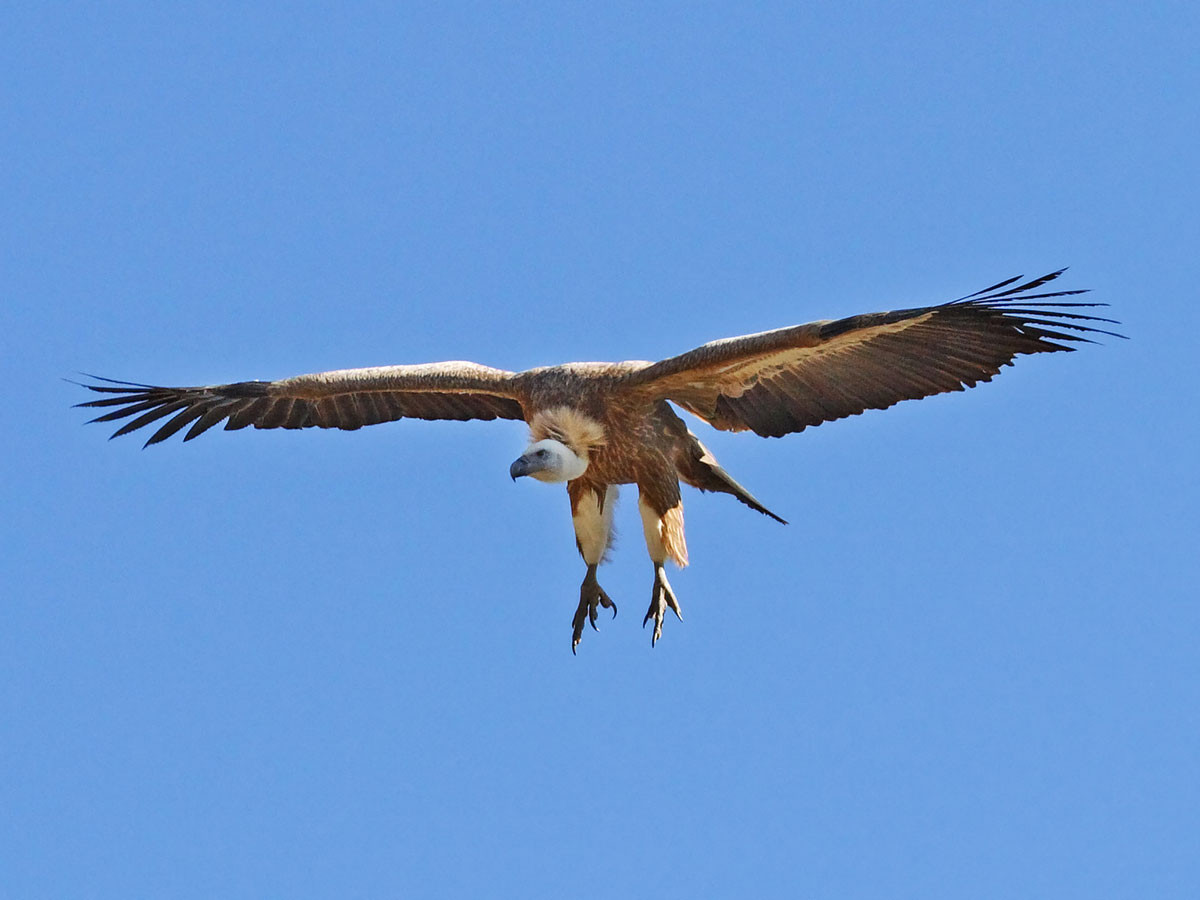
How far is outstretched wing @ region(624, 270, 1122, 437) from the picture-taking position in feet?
42.6

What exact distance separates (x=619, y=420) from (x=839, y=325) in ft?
5.74

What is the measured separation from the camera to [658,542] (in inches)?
563

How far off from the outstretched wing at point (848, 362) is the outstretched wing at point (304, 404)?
5.98 ft

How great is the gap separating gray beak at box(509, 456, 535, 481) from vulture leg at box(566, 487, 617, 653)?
28.2 inches

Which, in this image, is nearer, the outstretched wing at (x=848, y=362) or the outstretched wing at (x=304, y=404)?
the outstretched wing at (x=848, y=362)

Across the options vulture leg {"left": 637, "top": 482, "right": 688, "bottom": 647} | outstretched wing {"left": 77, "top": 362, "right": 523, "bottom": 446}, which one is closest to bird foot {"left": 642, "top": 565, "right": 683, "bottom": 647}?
vulture leg {"left": 637, "top": 482, "right": 688, "bottom": 647}

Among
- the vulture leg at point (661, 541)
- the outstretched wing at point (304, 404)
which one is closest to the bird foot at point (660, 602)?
the vulture leg at point (661, 541)

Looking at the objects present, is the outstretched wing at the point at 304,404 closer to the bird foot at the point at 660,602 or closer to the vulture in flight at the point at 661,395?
the vulture in flight at the point at 661,395

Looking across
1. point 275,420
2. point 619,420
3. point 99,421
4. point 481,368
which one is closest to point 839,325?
point 619,420

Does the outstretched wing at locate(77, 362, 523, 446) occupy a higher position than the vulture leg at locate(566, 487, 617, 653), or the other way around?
the outstretched wing at locate(77, 362, 523, 446)

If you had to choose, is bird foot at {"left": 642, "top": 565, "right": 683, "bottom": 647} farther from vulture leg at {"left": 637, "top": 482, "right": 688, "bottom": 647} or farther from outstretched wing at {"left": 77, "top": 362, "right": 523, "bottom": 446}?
outstretched wing at {"left": 77, "top": 362, "right": 523, "bottom": 446}

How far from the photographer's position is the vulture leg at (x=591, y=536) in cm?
1468

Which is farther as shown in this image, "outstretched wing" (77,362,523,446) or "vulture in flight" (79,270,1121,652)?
"outstretched wing" (77,362,523,446)

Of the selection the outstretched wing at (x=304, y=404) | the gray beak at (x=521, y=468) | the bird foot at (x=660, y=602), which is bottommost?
the bird foot at (x=660, y=602)
